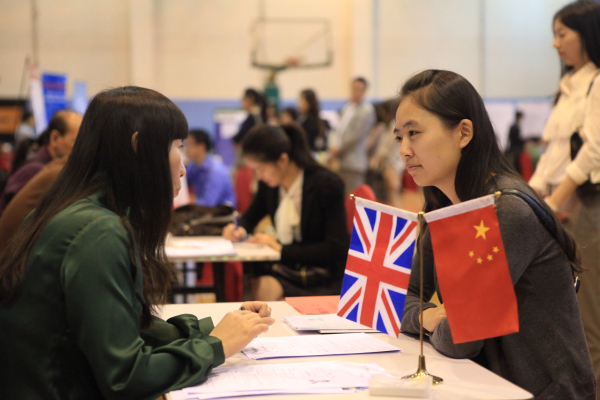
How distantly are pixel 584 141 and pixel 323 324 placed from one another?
158 cm

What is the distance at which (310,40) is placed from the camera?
10266 millimetres

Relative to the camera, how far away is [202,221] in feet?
11.9

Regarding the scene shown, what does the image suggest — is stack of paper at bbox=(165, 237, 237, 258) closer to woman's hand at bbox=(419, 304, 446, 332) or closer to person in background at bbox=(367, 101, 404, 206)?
woman's hand at bbox=(419, 304, 446, 332)

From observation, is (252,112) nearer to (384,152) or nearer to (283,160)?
(384,152)

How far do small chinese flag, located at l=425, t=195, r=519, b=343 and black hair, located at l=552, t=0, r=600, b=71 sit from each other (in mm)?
1758

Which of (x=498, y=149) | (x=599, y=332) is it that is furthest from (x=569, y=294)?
(x=599, y=332)

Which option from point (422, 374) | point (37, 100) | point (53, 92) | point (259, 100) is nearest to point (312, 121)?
point (259, 100)

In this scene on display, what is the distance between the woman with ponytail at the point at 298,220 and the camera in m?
2.99

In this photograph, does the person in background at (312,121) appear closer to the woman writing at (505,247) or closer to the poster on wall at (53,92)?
the poster on wall at (53,92)

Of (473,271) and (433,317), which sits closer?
(473,271)

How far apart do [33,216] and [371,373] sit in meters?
0.76

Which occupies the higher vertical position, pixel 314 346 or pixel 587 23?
pixel 587 23

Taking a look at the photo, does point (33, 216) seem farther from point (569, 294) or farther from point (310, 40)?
point (310, 40)

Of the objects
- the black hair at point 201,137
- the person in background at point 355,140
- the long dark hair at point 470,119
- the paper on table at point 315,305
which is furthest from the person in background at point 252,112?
the long dark hair at point 470,119
